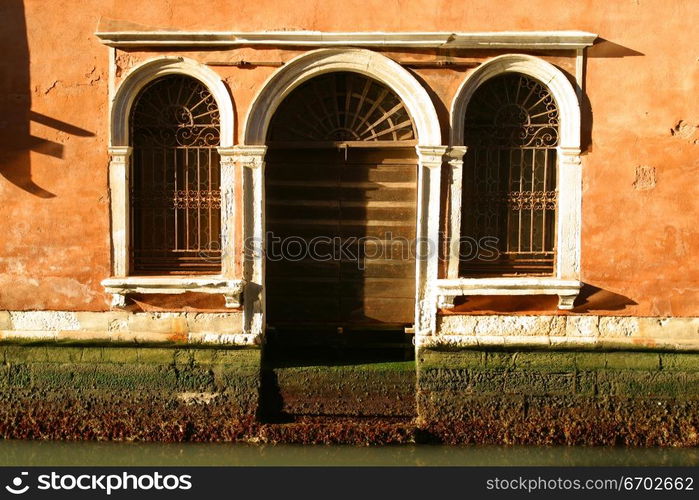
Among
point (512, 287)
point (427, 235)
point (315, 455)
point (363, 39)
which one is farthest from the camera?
point (427, 235)

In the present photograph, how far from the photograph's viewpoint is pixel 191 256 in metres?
7.86

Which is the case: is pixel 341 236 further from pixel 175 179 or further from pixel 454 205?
pixel 175 179

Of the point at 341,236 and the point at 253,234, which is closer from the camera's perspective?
the point at 253,234

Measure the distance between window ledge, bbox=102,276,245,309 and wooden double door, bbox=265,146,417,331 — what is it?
0.46 metres

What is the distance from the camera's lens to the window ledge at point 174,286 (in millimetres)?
7582

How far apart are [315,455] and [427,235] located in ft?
6.47

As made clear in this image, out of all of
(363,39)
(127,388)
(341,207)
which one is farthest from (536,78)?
(127,388)

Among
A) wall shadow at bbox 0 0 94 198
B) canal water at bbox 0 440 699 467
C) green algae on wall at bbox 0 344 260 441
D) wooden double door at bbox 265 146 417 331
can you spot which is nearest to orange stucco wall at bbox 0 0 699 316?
wall shadow at bbox 0 0 94 198

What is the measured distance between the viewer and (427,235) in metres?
7.67

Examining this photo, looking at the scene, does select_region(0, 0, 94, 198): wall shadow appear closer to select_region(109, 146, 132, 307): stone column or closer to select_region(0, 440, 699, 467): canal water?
select_region(109, 146, 132, 307): stone column

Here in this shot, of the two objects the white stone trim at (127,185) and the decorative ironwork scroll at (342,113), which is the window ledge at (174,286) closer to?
the white stone trim at (127,185)

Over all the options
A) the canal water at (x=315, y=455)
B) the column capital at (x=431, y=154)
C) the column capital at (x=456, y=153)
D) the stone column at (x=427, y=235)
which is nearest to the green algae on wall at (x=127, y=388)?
the canal water at (x=315, y=455)

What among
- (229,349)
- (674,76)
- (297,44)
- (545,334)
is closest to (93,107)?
(297,44)

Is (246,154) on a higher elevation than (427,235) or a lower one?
higher
